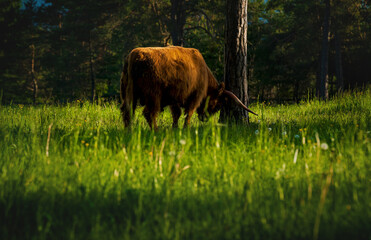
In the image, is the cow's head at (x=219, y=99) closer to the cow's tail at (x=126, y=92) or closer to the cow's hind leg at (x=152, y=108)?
the cow's hind leg at (x=152, y=108)

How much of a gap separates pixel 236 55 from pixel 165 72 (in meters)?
2.13

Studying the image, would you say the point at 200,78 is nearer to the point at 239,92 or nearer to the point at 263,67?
the point at 239,92

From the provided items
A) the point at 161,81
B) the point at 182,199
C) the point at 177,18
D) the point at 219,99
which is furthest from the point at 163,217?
the point at 177,18

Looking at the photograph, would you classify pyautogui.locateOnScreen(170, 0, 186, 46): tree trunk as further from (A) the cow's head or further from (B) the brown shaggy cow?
(B) the brown shaggy cow

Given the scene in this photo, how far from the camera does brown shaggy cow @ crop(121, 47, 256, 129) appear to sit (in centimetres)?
527

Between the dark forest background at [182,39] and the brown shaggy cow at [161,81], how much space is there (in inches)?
425

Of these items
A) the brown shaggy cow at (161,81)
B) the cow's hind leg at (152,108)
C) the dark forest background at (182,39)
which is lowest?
the cow's hind leg at (152,108)

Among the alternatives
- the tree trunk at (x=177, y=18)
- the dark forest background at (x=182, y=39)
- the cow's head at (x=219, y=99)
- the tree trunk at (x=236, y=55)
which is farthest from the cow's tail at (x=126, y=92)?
the tree trunk at (x=177, y=18)

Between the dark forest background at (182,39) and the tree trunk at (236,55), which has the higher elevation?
the dark forest background at (182,39)

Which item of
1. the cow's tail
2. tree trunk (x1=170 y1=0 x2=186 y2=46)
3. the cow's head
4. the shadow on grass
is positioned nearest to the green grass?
the shadow on grass

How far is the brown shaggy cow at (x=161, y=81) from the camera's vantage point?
5266mm

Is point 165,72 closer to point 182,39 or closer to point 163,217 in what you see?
point 163,217

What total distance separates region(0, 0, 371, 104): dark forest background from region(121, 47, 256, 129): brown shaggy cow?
1080cm

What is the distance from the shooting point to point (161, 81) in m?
5.41
